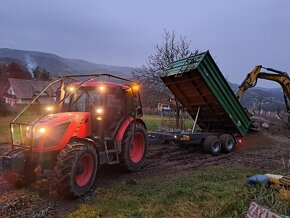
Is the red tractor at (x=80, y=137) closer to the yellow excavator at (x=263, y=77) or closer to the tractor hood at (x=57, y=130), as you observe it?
the tractor hood at (x=57, y=130)

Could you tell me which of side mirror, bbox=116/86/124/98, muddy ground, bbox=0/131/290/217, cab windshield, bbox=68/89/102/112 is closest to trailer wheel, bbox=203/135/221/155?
muddy ground, bbox=0/131/290/217

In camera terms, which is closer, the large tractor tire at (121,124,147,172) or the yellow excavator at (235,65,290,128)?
the large tractor tire at (121,124,147,172)

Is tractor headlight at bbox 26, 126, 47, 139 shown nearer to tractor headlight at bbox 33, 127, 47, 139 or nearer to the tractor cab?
tractor headlight at bbox 33, 127, 47, 139

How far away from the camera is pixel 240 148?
38.7ft

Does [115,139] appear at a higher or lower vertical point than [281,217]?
higher

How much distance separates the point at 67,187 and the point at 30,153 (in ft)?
3.10

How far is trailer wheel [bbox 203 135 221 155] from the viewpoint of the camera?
10259mm

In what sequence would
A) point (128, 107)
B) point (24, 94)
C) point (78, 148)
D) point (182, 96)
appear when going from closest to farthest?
point (78, 148), point (128, 107), point (182, 96), point (24, 94)

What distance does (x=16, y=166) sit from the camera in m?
5.54

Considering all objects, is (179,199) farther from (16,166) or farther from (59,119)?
(16,166)

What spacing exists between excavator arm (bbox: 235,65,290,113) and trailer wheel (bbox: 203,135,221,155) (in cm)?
260

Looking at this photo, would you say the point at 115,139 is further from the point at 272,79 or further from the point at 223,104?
the point at 272,79

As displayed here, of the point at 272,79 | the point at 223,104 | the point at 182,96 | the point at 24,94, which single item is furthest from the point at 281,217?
the point at 24,94

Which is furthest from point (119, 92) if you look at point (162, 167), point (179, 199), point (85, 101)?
point (179, 199)
